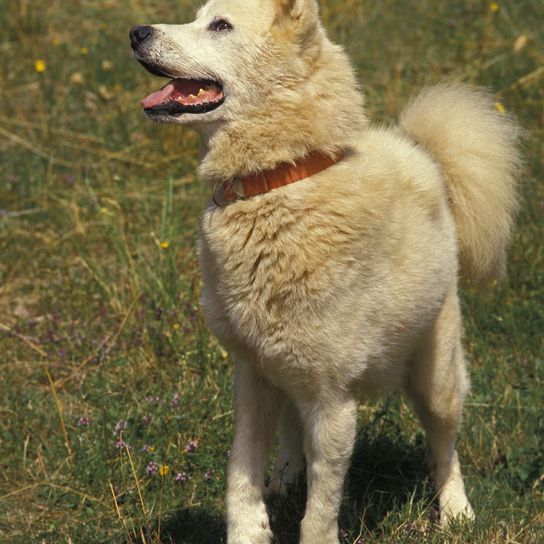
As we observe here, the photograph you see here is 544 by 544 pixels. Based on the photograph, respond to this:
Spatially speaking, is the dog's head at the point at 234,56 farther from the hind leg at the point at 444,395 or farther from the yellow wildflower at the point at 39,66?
the yellow wildflower at the point at 39,66

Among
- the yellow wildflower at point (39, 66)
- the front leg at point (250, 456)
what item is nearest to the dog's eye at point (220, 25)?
the front leg at point (250, 456)

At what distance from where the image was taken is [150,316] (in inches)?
198

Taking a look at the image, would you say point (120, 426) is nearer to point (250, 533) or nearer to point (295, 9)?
point (250, 533)

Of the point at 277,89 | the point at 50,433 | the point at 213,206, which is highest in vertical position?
the point at 277,89

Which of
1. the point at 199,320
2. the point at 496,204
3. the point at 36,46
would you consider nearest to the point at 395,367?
the point at 496,204

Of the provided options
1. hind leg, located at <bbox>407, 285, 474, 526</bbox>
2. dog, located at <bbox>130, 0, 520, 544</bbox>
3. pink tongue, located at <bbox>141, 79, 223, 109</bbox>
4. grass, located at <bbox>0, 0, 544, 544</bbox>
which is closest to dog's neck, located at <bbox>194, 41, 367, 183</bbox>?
dog, located at <bbox>130, 0, 520, 544</bbox>

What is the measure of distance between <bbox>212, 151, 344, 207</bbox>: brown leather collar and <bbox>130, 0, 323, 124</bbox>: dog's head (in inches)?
8.1

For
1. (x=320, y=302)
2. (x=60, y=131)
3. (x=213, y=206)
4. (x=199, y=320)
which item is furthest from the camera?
(x=60, y=131)

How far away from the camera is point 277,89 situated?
327cm

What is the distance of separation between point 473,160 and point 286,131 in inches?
38.4

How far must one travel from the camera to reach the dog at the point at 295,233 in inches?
125

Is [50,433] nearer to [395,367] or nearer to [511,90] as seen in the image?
[395,367]

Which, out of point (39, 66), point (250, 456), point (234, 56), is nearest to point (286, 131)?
point (234, 56)

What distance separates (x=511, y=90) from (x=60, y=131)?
9.47 feet
